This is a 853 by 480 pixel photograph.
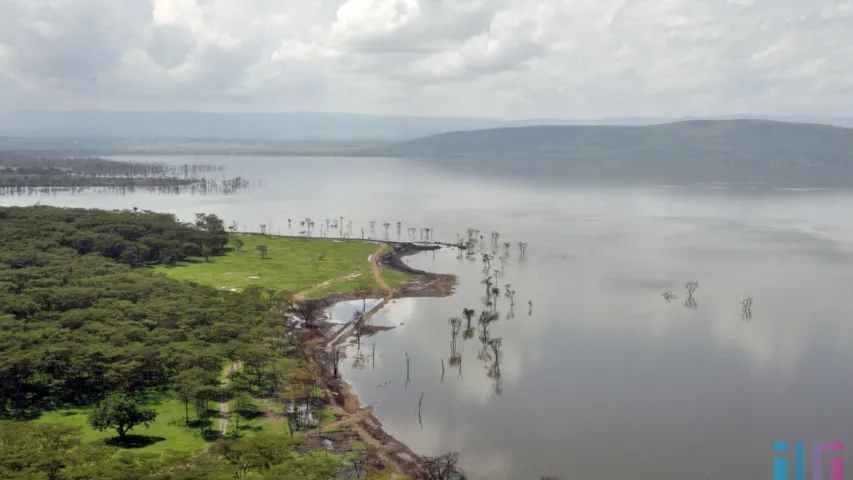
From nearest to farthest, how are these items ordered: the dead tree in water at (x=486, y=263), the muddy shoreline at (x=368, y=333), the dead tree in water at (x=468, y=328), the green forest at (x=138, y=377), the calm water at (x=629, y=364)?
the green forest at (x=138, y=377) → the muddy shoreline at (x=368, y=333) → the calm water at (x=629, y=364) → the dead tree in water at (x=468, y=328) → the dead tree in water at (x=486, y=263)

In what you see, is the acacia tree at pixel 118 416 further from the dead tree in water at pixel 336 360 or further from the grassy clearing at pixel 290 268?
the grassy clearing at pixel 290 268

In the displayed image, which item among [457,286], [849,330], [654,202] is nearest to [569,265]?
[457,286]

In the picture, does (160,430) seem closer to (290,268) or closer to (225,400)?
(225,400)

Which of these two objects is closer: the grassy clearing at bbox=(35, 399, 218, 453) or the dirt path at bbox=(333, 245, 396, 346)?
the grassy clearing at bbox=(35, 399, 218, 453)

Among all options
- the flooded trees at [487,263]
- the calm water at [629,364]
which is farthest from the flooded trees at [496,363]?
Answer: the flooded trees at [487,263]

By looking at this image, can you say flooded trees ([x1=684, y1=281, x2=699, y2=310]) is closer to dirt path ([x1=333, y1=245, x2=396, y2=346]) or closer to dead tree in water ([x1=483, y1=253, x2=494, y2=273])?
dead tree in water ([x1=483, y1=253, x2=494, y2=273])

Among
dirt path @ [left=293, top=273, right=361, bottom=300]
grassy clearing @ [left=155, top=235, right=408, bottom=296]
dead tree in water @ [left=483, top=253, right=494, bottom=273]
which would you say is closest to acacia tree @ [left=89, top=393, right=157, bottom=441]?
dirt path @ [left=293, top=273, right=361, bottom=300]
